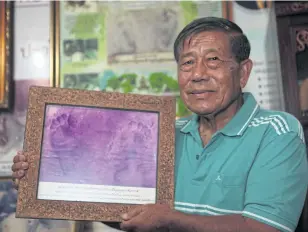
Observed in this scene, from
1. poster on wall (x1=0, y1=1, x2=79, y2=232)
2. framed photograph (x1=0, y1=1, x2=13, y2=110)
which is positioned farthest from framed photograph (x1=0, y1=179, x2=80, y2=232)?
framed photograph (x1=0, y1=1, x2=13, y2=110)

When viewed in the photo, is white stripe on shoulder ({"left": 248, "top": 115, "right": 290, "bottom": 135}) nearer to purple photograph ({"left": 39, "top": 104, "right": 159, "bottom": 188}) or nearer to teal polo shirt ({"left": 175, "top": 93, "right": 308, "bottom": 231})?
teal polo shirt ({"left": 175, "top": 93, "right": 308, "bottom": 231})

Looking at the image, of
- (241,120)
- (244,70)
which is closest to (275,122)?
(241,120)

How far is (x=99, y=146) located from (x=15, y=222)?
774 millimetres

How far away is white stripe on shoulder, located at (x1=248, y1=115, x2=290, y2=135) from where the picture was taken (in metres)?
1.07

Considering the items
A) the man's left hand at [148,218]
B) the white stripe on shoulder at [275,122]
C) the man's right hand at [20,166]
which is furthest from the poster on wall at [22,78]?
the white stripe on shoulder at [275,122]

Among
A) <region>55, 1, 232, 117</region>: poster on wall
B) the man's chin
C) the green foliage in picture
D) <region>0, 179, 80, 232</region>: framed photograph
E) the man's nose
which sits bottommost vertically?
<region>0, 179, 80, 232</region>: framed photograph

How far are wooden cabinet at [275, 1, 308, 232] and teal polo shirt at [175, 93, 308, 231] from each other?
0.33 metres

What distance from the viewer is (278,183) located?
0.99 meters

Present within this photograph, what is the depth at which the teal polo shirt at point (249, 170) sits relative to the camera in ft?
3.21

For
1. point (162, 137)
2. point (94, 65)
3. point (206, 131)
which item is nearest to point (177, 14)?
point (94, 65)

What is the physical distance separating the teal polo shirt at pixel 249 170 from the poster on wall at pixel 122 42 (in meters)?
0.59

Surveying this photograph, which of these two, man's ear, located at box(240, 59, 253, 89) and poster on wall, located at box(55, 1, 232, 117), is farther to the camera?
poster on wall, located at box(55, 1, 232, 117)

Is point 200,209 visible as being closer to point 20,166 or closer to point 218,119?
point 218,119

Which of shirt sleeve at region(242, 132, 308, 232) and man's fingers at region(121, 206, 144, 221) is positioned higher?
shirt sleeve at region(242, 132, 308, 232)
